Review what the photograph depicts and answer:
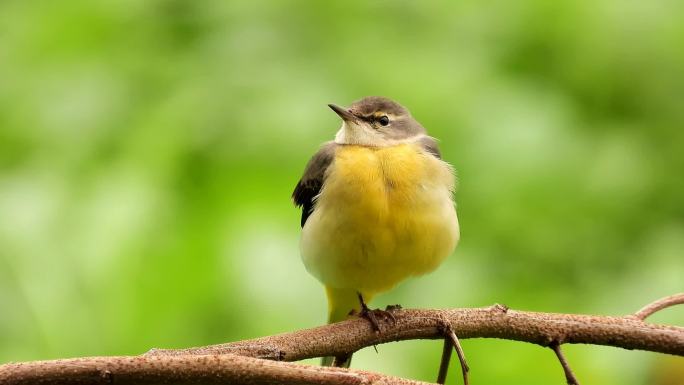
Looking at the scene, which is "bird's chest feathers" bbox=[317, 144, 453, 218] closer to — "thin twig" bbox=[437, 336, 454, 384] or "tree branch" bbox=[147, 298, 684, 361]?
"tree branch" bbox=[147, 298, 684, 361]

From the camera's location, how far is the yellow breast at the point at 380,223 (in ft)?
13.2

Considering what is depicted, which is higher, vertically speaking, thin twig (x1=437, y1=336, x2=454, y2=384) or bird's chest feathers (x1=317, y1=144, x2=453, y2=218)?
bird's chest feathers (x1=317, y1=144, x2=453, y2=218)

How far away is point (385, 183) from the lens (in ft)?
13.7

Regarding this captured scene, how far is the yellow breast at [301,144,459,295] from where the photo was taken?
404 cm

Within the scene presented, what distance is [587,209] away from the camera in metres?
4.10

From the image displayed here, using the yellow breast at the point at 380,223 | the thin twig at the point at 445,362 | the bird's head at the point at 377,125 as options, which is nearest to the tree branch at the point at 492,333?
the thin twig at the point at 445,362

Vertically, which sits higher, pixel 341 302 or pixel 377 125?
pixel 377 125

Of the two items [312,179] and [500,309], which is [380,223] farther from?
[500,309]

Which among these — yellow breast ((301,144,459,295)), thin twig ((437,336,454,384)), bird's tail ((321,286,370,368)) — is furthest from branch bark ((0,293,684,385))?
bird's tail ((321,286,370,368))

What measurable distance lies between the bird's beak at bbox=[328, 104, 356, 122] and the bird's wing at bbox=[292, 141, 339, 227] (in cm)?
13

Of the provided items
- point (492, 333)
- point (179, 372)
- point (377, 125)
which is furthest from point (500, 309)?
point (377, 125)

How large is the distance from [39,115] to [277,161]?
100 centimetres

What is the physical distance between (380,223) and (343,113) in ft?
1.92

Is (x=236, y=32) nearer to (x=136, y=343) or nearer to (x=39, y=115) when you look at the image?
(x=39, y=115)
